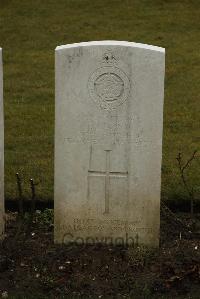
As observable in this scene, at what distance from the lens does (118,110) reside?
5.44 m

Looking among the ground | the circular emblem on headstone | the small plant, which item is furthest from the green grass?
the circular emblem on headstone

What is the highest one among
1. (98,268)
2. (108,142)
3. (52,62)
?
(52,62)

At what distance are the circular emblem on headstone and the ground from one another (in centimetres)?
102

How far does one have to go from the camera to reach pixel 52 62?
36.6ft

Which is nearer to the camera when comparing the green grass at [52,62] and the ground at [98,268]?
the ground at [98,268]

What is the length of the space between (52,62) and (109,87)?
583 centimetres

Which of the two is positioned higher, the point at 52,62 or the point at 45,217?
the point at 52,62

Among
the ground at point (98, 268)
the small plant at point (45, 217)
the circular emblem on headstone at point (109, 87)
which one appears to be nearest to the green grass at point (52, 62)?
the small plant at point (45, 217)

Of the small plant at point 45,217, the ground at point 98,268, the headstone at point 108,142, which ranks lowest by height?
the ground at point 98,268

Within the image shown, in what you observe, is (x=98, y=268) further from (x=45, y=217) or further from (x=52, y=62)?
(x=52, y=62)

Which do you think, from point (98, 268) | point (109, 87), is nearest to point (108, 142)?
point (109, 87)

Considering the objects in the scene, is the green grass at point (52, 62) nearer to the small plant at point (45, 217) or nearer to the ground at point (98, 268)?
the small plant at point (45, 217)

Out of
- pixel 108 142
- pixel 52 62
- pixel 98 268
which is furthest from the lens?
pixel 52 62

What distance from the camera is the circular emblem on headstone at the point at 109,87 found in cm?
539
